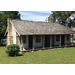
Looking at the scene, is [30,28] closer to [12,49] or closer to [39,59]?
[12,49]

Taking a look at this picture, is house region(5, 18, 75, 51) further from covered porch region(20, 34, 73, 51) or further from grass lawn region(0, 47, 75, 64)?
grass lawn region(0, 47, 75, 64)

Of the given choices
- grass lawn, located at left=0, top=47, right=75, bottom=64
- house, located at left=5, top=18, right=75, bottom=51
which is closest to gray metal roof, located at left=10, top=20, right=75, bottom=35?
house, located at left=5, top=18, right=75, bottom=51

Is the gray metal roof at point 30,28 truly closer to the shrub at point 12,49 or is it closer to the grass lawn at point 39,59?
the shrub at point 12,49

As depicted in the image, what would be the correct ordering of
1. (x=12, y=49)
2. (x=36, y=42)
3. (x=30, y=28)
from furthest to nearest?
(x=30, y=28) → (x=36, y=42) → (x=12, y=49)

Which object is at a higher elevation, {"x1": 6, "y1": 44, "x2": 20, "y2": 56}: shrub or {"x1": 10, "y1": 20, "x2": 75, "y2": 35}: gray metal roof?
{"x1": 10, "y1": 20, "x2": 75, "y2": 35}: gray metal roof

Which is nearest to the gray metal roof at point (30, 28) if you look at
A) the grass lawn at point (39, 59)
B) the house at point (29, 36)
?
the house at point (29, 36)

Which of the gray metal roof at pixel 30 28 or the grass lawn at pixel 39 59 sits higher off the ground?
the gray metal roof at pixel 30 28

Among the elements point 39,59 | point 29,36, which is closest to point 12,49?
point 39,59

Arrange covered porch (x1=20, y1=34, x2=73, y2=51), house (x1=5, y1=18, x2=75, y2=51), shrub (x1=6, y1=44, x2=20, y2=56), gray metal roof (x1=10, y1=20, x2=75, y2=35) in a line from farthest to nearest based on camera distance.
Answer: covered porch (x1=20, y1=34, x2=73, y2=51) → house (x1=5, y1=18, x2=75, y2=51) → gray metal roof (x1=10, y1=20, x2=75, y2=35) → shrub (x1=6, y1=44, x2=20, y2=56)

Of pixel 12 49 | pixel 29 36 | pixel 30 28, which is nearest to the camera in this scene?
pixel 12 49

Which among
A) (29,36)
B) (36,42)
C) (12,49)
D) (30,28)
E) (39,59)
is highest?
(30,28)
